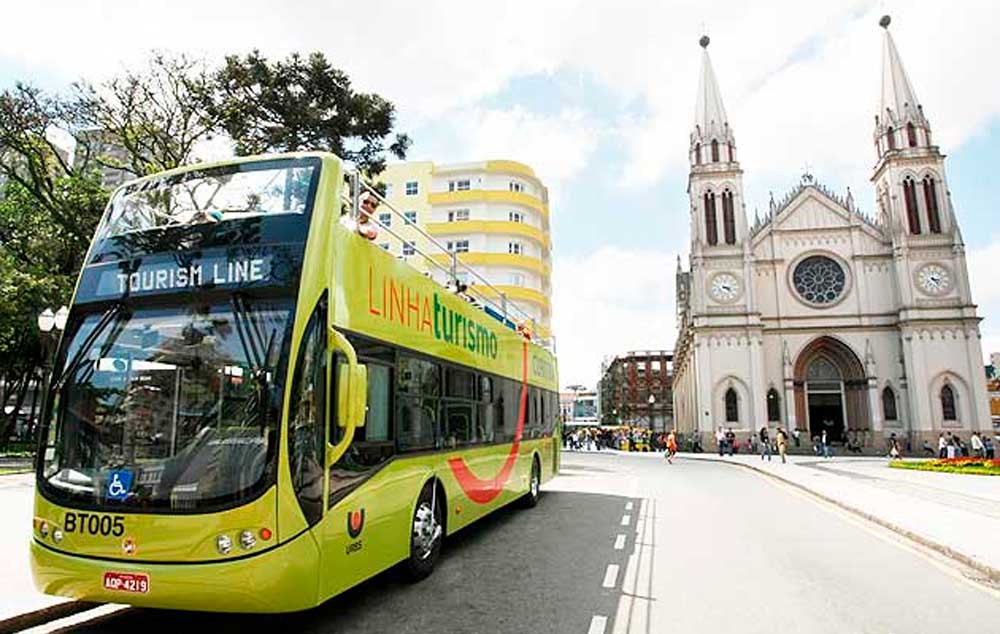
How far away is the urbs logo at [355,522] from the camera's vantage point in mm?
5395

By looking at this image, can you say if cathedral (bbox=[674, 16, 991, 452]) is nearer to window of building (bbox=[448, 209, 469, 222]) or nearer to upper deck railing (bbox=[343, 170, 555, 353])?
window of building (bbox=[448, 209, 469, 222])

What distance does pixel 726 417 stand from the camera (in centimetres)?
4478

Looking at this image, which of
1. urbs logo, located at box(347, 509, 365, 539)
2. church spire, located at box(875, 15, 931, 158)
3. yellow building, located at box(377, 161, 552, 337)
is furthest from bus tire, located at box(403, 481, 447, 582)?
church spire, located at box(875, 15, 931, 158)

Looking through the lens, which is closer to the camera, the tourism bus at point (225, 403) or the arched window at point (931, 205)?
the tourism bus at point (225, 403)

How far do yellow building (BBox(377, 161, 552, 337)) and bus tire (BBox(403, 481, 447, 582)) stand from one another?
1529 inches

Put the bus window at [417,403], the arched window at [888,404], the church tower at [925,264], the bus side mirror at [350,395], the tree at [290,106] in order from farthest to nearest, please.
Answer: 1. the arched window at [888,404]
2. the church tower at [925,264]
3. the tree at [290,106]
4. the bus window at [417,403]
5. the bus side mirror at [350,395]

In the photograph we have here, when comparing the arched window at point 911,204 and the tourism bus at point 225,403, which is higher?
the arched window at point 911,204

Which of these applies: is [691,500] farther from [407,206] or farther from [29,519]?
[407,206]

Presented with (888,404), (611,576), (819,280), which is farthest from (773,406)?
(611,576)

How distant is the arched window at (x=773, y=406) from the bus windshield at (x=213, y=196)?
45.5 meters

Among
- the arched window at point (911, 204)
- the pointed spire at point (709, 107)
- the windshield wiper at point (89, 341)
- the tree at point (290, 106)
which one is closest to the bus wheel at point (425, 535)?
the windshield wiper at point (89, 341)

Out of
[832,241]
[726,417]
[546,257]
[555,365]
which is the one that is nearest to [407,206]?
[546,257]

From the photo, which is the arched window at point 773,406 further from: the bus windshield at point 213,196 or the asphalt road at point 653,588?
the bus windshield at point 213,196

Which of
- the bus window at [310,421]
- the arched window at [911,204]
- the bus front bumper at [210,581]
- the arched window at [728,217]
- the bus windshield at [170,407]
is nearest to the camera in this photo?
the bus front bumper at [210,581]
